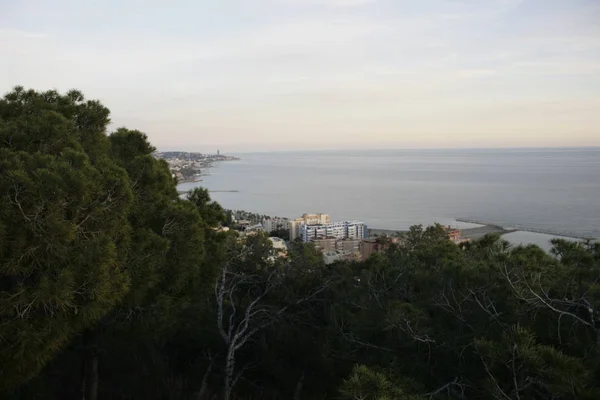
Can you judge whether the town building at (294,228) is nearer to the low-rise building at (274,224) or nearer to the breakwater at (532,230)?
the low-rise building at (274,224)

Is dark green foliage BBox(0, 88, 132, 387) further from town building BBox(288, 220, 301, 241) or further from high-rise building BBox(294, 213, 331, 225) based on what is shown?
high-rise building BBox(294, 213, 331, 225)

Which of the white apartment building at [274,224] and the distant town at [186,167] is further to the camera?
the distant town at [186,167]

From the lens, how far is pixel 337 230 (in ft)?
91.7

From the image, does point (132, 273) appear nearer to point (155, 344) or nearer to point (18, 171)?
point (18, 171)

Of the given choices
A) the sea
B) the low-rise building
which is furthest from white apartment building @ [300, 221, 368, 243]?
the sea

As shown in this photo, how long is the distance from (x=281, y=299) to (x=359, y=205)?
1327 inches

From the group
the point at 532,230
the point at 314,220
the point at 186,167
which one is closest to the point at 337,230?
the point at 314,220

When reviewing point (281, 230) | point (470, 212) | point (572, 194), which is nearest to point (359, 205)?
point (470, 212)

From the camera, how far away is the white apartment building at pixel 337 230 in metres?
26.6

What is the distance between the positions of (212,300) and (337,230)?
22.5m

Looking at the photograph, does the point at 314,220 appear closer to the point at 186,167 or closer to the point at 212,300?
the point at 212,300

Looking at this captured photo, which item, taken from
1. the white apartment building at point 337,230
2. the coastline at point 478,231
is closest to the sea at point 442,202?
the coastline at point 478,231

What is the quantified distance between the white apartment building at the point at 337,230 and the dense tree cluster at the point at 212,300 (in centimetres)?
2056

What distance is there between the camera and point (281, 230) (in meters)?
27.6
